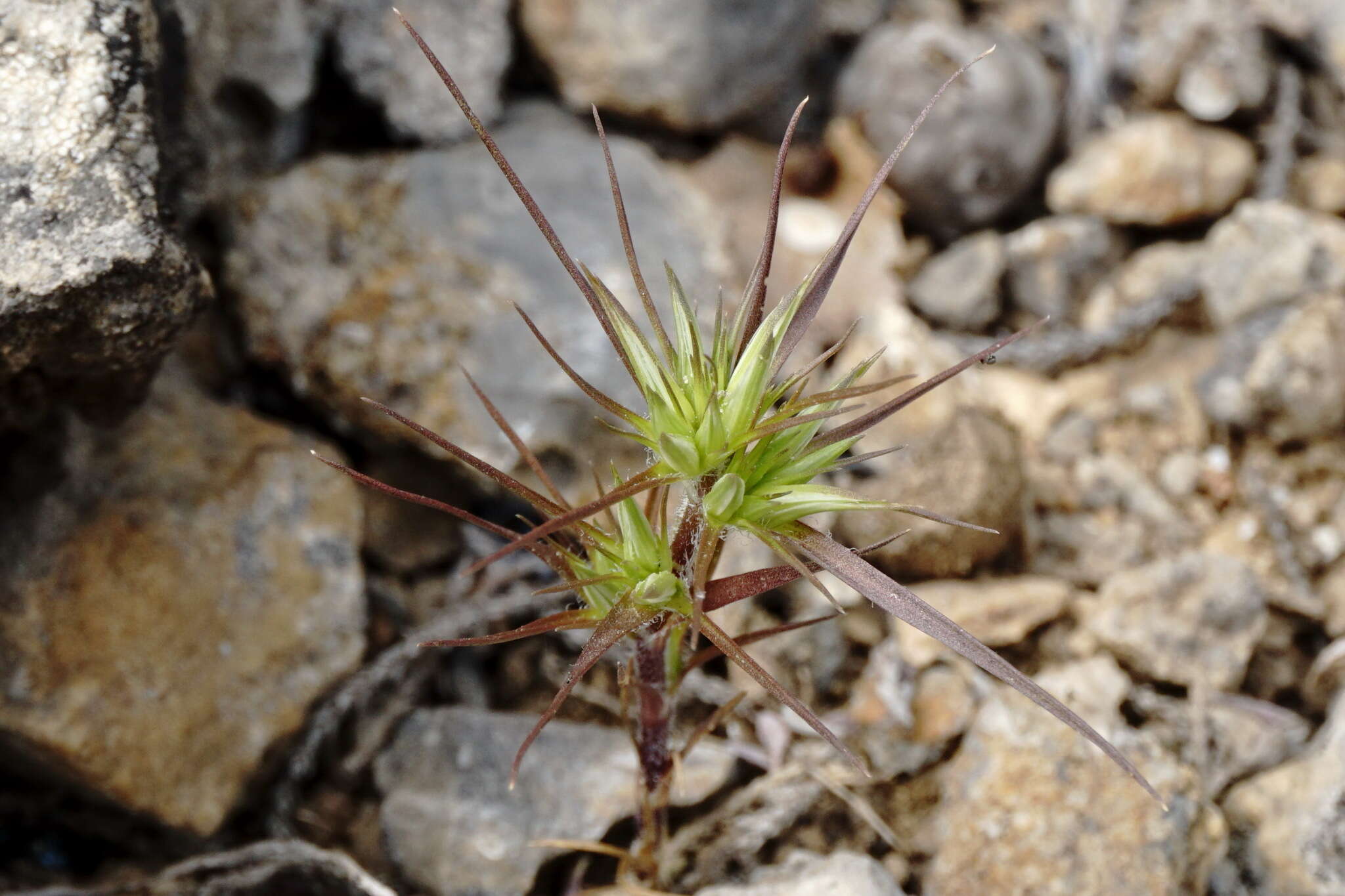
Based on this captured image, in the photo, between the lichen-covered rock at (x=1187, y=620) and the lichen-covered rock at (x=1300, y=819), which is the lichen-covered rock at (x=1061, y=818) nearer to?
the lichen-covered rock at (x=1300, y=819)

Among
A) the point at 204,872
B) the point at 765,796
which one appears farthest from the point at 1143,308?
the point at 204,872

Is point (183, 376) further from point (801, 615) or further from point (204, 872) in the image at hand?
point (801, 615)

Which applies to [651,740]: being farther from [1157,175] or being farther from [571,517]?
[1157,175]

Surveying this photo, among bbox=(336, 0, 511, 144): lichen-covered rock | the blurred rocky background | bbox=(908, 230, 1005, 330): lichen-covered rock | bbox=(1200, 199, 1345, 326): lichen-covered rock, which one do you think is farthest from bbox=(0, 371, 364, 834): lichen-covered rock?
bbox=(1200, 199, 1345, 326): lichen-covered rock

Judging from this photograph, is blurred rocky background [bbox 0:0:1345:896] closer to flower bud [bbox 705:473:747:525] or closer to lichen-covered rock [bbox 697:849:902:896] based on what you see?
lichen-covered rock [bbox 697:849:902:896]

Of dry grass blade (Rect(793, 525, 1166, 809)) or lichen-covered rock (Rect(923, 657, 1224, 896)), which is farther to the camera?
lichen-covered rock (Rect(923, 657, 1224, 896))

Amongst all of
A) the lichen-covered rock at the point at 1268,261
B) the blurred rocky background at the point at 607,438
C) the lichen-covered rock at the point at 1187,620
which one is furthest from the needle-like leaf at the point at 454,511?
the lichen-covered rock at the point at 1268,261

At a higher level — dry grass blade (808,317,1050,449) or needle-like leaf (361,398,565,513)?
dry grass blade (808,317,1050,449)
